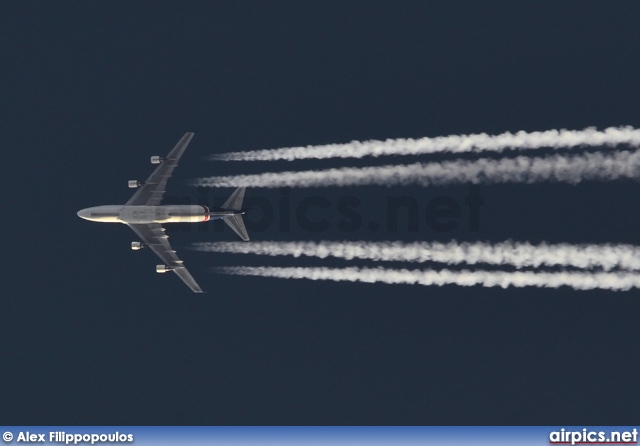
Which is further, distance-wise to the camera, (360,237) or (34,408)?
(34,408)

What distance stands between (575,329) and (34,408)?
135 ft

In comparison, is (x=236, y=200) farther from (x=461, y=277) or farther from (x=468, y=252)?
(x=468, y=252)

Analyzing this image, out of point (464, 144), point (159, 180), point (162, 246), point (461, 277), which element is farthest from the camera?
point (162, 246)

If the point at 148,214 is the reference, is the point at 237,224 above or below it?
below

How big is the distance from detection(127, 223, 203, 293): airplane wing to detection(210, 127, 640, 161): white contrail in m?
7.98

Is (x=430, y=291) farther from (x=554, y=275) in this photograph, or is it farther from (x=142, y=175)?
(x=142, y=175)

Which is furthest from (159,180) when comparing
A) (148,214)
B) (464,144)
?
(464,144)

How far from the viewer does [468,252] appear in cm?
6806

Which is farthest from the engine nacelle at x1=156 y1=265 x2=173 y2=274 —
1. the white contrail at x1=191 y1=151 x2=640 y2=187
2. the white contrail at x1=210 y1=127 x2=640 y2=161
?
the white contrail at x1=210 y1=127 x2=640 y2=161

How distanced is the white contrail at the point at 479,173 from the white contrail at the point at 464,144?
0.86 m

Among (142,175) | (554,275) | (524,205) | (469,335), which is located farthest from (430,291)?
(142,175)

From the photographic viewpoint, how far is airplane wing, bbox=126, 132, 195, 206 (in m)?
77.1

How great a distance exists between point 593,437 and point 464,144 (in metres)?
21.8

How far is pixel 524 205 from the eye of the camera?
8119cm
